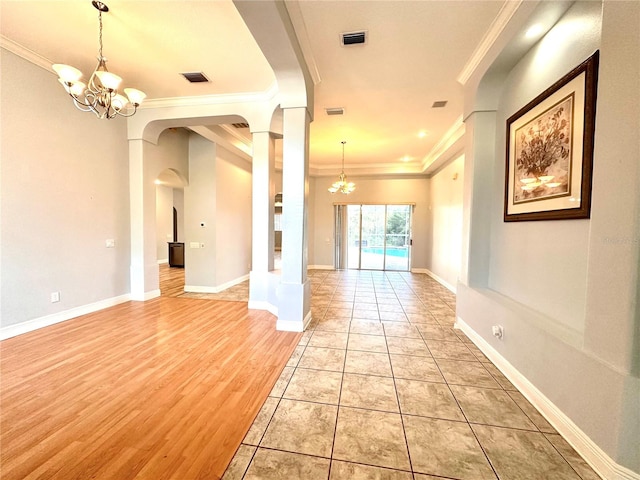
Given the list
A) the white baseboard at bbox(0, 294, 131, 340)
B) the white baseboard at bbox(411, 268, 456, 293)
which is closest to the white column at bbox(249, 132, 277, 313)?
the white baseboard at bbox(0, 294, 131, 340)

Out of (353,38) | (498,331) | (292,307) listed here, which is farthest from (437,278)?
(353,38)

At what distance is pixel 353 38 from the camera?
2.62m

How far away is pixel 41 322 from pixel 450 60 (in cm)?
592

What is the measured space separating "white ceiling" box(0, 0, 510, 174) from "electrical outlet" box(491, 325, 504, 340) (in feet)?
Result: 9.51

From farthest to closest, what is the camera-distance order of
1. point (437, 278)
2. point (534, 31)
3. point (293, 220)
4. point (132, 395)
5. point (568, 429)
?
1. point (437, 278)
2. point (293, 220)
3. point (534, 31)
4. point (132, 395)
5. point (568, 429)

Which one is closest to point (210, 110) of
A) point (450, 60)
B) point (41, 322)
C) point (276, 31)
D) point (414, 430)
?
point (276, 31)

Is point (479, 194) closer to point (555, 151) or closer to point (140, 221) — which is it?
point (555, 151)

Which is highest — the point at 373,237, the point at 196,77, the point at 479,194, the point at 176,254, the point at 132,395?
the point at 196,77

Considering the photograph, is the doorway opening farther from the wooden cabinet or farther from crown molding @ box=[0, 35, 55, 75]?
crown molding @ box=[0, 35, 55, 75]

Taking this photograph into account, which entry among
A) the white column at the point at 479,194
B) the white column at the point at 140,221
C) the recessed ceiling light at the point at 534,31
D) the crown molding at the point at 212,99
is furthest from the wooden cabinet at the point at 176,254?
the recessed ceiling light at the point at 534,31

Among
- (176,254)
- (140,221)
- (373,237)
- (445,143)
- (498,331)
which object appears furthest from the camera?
(373,237)

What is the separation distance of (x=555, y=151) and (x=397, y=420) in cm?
240

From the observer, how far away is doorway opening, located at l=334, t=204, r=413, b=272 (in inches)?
332

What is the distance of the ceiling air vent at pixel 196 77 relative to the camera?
3.42 meters
